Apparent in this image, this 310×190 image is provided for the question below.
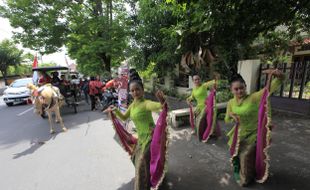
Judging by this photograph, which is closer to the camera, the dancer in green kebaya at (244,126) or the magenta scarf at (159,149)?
the magenta scarf at (159,149)

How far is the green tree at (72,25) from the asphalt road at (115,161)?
22.5ft

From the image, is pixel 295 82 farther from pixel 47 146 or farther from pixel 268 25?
pixel 47 146

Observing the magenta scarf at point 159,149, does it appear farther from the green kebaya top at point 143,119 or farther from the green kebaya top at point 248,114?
the green kebaya top at point 248,114

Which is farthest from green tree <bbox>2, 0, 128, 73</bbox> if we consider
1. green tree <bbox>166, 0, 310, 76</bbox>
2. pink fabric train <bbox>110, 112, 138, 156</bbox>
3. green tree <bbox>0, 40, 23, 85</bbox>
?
green tree <bbox>0, 40, 23, 85</bbox>

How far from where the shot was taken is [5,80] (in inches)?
1030

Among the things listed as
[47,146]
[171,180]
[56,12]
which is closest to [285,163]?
[171,180]

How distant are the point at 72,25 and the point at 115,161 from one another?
31.9 ft

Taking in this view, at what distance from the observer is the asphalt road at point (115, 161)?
3117 millimetres

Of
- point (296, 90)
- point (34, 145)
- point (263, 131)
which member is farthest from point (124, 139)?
point (296, 90)

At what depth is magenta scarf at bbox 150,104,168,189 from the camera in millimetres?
2461

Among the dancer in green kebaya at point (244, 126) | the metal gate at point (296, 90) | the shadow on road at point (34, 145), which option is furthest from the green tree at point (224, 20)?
the shadow on road at point (34, 145)

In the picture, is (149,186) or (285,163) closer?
(149,186)

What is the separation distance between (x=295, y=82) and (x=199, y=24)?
5.15m

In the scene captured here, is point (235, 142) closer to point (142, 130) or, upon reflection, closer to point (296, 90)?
point (142, 130)
